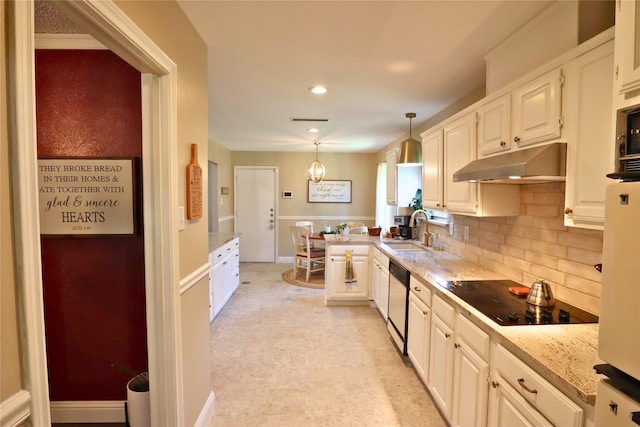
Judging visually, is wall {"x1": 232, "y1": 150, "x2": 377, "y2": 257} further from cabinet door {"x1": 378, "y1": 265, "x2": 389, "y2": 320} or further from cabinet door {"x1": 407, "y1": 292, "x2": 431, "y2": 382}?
cabinet door {"x1": 407, "y1": 292, "x2": 431, "y2": 382}

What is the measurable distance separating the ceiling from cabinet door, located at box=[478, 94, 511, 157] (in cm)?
40

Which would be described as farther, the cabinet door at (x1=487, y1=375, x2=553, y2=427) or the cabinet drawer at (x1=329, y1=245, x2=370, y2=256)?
the cabinet drawer at (x1=329, y1=245, x2=370, y2=256)

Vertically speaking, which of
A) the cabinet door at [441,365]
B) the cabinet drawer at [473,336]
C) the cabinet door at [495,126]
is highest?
the cabinet door at [495,126]

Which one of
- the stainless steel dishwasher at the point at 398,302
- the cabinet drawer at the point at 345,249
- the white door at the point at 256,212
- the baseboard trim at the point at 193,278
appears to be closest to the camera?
the baseboard trim at the point at 193,278

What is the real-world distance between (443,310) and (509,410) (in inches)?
26.1

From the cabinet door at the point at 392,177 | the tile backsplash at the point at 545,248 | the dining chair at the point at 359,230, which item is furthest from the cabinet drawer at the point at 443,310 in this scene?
the dining chair at the point at 359,230

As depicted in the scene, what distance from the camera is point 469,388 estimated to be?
1619 mm

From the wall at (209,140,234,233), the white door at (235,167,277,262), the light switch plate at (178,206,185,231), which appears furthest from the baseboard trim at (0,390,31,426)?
the white door at (235,167,277,262)

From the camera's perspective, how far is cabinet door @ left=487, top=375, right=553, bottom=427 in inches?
45.4

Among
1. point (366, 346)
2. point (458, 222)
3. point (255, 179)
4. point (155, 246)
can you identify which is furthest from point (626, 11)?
point (255, 179)

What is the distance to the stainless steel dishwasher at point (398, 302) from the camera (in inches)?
104

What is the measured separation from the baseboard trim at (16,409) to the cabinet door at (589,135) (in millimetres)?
1866

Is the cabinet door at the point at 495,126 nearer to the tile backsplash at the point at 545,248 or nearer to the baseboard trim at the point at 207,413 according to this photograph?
the tile backsplash at the point at 545,248

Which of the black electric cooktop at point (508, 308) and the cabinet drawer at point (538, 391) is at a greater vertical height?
the black electric cooktop at point (508, 308)
